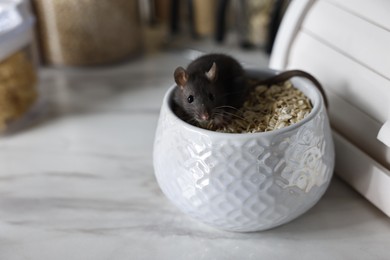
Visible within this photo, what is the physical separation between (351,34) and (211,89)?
0.55ft

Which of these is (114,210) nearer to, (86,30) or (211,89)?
(211,89)

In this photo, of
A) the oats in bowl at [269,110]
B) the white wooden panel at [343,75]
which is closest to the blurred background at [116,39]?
the white wooden panel at [343,75]

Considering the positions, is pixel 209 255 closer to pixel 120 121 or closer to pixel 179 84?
pixel 179 84

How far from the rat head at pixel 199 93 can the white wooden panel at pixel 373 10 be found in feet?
0.55

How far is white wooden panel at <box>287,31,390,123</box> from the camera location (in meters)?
0.51

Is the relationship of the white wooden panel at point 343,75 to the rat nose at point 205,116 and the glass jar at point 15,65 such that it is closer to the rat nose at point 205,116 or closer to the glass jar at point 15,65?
the rat nose at point 205,116

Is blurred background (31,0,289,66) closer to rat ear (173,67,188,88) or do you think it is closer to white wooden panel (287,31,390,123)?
white wooden panel (287,31,390,123)

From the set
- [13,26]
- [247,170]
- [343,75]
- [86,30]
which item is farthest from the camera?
[86,30]

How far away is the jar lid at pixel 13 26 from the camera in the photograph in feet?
2.20

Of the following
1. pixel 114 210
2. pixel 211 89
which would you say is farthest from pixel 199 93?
pixel 114 210

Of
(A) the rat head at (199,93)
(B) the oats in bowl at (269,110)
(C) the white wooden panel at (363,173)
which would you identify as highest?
(A) the rat head at (199,93)

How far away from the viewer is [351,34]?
0.55 metres

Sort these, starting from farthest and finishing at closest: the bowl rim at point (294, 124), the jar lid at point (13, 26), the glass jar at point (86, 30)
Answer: the glass jar at point (86, 30), the jar lid at point (13, 26), the bowl rim at point (294, 124)

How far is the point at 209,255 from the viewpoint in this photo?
0.48 metres
